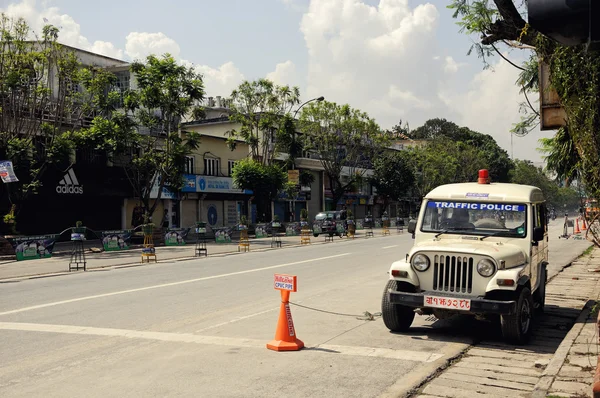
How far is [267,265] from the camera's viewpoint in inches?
790

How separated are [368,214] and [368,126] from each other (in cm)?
2297

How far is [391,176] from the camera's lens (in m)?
68.5

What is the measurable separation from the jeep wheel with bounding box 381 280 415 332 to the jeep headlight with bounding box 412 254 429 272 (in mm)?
299

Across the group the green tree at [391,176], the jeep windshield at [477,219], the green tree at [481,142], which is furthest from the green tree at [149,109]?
the green tree at [481,142]

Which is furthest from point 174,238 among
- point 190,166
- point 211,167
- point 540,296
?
point 540,296

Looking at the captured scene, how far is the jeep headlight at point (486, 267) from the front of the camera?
8.14 metres

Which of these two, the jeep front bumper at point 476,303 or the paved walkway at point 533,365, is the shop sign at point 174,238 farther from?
the jeep front bumper at point 476,303

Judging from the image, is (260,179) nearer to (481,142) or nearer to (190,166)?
(190,166)

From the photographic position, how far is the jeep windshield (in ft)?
30.5

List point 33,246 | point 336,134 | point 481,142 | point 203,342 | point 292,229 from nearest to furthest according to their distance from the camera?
point 203,342
point 33,246
point 292,229
point 336,134
point 481,142

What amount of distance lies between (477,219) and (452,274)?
1445 mm

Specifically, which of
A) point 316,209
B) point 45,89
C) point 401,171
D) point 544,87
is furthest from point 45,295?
point 401,171

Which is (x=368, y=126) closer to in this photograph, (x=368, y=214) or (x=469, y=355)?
(x=368, y=214)

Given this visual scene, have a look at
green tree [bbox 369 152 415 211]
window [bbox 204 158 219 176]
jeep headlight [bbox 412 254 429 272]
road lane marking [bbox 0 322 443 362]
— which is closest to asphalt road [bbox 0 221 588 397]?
road lane marking [bbox 0 322 443 362]
